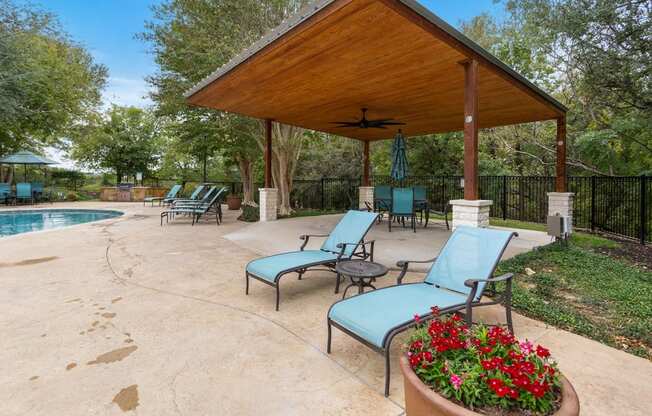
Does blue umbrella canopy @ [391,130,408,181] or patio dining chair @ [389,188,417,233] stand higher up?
blue umbrella canopy @ [391,130,408,181]

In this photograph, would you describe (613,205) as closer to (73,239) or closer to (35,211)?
(73,239)

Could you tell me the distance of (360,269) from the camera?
10.5ft

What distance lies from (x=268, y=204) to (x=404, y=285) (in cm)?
632

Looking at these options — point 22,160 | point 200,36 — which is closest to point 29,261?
point 200,36

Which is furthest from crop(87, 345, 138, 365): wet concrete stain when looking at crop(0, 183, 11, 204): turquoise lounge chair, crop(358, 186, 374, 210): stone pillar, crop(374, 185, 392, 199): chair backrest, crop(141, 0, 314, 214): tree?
crop(0, 183, 11, 204): turquoise lounge chair

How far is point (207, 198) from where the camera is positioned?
10398 mm

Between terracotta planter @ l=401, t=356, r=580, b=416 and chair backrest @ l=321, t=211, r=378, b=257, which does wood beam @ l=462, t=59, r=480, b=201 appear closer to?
chair backrest @ l=321, t=211, r=378, b=257

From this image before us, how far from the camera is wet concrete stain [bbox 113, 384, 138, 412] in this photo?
6.03ft

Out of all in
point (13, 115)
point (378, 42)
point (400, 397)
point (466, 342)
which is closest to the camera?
point (466, 342)

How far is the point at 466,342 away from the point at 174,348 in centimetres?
208

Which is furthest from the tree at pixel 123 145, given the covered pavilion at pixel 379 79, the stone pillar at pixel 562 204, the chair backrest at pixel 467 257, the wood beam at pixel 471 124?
the chair backrest at pixel 467 257

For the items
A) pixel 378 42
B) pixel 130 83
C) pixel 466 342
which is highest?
pixel 130 83

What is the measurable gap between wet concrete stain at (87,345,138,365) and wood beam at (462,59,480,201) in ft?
14.0

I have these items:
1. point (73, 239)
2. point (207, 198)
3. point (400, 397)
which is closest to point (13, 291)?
point (73, 239)
